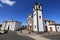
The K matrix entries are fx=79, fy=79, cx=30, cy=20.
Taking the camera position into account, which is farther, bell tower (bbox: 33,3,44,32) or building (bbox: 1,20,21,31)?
building (bbox: 1,20,21,31)

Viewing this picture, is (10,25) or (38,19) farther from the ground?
(38,19)

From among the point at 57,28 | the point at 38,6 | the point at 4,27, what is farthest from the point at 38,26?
the point at 4,27

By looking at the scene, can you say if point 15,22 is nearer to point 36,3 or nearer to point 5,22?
point 5,22

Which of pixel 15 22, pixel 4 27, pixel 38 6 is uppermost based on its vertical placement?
pixel 38 6

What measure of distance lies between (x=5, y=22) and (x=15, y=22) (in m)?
7.37

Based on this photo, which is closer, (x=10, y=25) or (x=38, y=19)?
(x=38, y=19)

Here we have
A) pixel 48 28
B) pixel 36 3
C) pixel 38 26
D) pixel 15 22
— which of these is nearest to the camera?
pixel 38 26

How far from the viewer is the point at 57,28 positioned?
106 feet

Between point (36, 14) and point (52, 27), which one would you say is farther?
point (52, 27)

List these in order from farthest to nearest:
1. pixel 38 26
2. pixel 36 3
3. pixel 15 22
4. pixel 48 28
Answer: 1. pixel 15 22
2. pixel 48 28
3. pixel 36 3
4. pixel 38 26

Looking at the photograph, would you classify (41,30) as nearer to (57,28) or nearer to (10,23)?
(57,28)

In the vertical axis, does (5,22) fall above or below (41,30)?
above

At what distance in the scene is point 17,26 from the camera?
179ft

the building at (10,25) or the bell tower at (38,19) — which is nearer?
the bell tower at (38,19)
